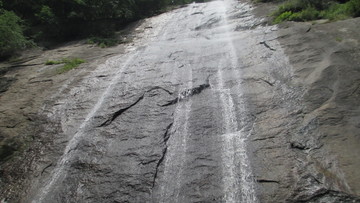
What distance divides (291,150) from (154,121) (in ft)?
9.75

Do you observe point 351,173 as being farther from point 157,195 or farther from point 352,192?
point 157,195

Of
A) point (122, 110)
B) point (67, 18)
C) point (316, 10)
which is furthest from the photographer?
point (67, 18)

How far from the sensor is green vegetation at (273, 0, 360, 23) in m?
9.64

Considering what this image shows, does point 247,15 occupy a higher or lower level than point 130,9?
lower

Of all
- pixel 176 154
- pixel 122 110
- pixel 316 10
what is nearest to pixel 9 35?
pixel 122 110

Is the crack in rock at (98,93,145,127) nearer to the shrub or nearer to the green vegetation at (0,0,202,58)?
the green vegetation at (0,0,202,58)

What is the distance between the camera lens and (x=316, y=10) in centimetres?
1103

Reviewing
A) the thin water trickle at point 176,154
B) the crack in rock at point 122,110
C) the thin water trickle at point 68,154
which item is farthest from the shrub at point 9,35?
the thin water trickle at point 176,154

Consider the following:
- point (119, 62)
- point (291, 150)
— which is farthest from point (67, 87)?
point (291, 150)

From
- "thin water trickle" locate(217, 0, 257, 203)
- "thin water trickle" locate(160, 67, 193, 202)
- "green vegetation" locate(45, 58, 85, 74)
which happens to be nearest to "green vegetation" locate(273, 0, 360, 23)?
"thin water trickle" locate(217, 0, 257, 203)

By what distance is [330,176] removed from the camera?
4082 mm

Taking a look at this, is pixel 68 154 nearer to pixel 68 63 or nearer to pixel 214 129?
pixel 214 129

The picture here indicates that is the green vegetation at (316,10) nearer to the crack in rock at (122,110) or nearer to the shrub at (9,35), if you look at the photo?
the crack in rock at (122,110)

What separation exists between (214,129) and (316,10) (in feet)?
27.0
